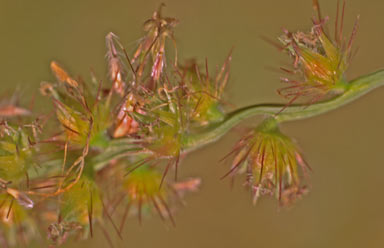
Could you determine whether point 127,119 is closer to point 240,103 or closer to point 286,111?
point 286,111

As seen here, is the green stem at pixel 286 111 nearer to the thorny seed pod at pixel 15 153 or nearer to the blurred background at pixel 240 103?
the thorny seed pod at pixel 15 153

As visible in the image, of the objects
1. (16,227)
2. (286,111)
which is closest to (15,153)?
(16,227)

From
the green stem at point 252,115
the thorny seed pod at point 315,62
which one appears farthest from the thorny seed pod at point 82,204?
the thorny seed pod at point 315,62

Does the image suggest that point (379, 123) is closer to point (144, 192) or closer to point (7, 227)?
point (144, 192)

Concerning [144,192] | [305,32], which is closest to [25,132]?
[144,192]

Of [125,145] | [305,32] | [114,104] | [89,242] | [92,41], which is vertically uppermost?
[92,41]
